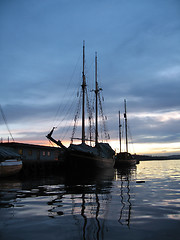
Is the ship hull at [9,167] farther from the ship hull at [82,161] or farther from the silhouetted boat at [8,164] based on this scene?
the ship hull at [82,161]

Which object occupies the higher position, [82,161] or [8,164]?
[8,164]

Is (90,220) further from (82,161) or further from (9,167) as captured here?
(82,161)

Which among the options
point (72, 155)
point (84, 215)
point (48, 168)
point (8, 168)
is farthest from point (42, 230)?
point (48, 168)

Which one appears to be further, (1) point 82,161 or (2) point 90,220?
(1) point 82,161

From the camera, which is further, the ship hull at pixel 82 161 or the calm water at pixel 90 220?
the ship hull at pixel 82 161

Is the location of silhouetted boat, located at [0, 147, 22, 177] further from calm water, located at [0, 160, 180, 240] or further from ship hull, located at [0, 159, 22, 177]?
calm water, located at [0, 160, 180, 240]

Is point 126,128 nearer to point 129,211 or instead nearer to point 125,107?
point 125,107

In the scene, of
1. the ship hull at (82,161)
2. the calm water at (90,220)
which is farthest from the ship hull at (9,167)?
the calm water at (90,220)

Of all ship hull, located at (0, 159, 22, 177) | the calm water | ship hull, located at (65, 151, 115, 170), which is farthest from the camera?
ship hull, located at (65, 151, 115, 170)

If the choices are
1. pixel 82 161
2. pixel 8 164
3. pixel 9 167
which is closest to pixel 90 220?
pixel 8 164

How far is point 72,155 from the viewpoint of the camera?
3822 cm

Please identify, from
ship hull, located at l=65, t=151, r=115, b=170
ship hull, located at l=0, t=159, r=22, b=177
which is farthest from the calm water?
ship hull, located at l=65, t=151, r=115, b=170

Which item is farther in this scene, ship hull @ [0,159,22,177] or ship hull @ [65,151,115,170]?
ship hull @ [65,151,115,170]

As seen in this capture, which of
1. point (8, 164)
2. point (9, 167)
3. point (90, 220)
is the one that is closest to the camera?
point (90, 220)
